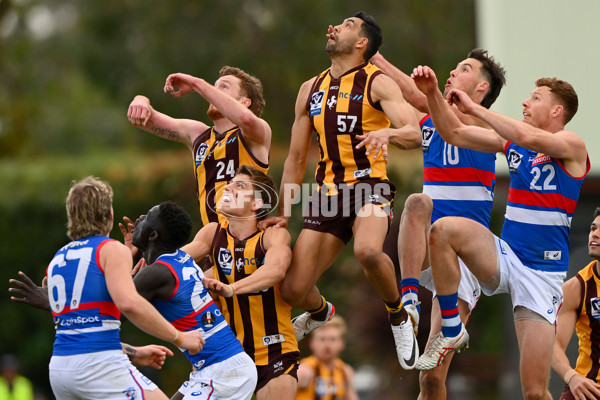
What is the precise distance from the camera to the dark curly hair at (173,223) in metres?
7.52

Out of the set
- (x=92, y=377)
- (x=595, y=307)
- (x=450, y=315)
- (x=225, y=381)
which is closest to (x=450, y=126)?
(x=450, y=315)

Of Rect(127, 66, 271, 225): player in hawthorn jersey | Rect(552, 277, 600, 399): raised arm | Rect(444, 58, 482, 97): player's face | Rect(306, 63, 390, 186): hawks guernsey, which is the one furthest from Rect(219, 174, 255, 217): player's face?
Rect(552, 277, 600, 399): raised arm

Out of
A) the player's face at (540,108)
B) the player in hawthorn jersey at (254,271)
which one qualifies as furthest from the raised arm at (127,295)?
the player's face at (540,108)

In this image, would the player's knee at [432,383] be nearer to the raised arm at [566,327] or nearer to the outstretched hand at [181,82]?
the raised arm at [566,327]

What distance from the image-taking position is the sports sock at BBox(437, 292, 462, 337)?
836 centimetres

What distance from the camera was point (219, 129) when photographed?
30.5 ft

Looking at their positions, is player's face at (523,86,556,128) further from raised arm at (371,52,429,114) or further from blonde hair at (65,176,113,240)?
blonde hair at (65,176,113,240)

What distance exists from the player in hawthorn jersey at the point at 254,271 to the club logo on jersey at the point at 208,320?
1.85 ft

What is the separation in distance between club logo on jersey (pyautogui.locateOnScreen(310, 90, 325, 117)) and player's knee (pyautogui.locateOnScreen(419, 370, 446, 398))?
103 inches

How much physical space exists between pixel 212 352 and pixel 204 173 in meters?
2.22

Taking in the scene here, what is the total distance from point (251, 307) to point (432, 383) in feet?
6.33

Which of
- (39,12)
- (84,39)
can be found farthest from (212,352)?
(39,12)

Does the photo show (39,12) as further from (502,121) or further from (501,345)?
(502,121)

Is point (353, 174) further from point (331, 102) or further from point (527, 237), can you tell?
point (527, 237)
